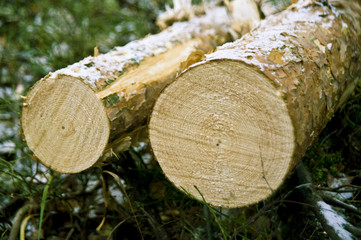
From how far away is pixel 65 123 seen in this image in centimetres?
143

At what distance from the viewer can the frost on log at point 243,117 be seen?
1146 millimetres

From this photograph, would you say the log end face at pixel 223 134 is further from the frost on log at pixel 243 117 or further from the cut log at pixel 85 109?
the cut log at pixel 85 109

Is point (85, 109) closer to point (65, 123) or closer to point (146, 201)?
point (65, 123)

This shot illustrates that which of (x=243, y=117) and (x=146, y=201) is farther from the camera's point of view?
(x=146, y=201)

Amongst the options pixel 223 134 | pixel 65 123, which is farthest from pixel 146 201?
pixel 223 134

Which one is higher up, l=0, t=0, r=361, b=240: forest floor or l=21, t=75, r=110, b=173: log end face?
l=21, t=75, r=110, b=173: log end face

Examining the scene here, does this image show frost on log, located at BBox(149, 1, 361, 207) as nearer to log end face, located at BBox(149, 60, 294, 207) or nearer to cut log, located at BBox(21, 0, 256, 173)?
log end face, located at BBox(149, 60, 294, 207)

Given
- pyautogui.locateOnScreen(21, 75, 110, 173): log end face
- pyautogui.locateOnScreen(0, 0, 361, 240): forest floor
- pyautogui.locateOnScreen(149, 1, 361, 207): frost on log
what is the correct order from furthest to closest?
pyautogui.locateOnScreen(0, 0, 361, 240): forest floor → pyautogui.locateOnScreen(21, 75, 110, 173): log end face → pyautogui.locateOnScreen(149, 1, 361, 207): frost on log

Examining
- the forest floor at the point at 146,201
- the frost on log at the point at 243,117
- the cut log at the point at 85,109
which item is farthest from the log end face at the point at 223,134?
the cut log at the point at 85,109

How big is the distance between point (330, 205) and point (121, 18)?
2.70m

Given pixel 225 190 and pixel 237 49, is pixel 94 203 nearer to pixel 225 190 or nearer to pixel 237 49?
pixel 225 190

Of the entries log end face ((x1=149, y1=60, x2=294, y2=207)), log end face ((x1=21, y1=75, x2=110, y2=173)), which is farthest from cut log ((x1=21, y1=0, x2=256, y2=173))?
log end face ((x1=149, y1=60, x2=294, y2=207))

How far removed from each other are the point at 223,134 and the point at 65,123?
716 millimetres

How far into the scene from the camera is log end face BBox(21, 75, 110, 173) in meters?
1.40
